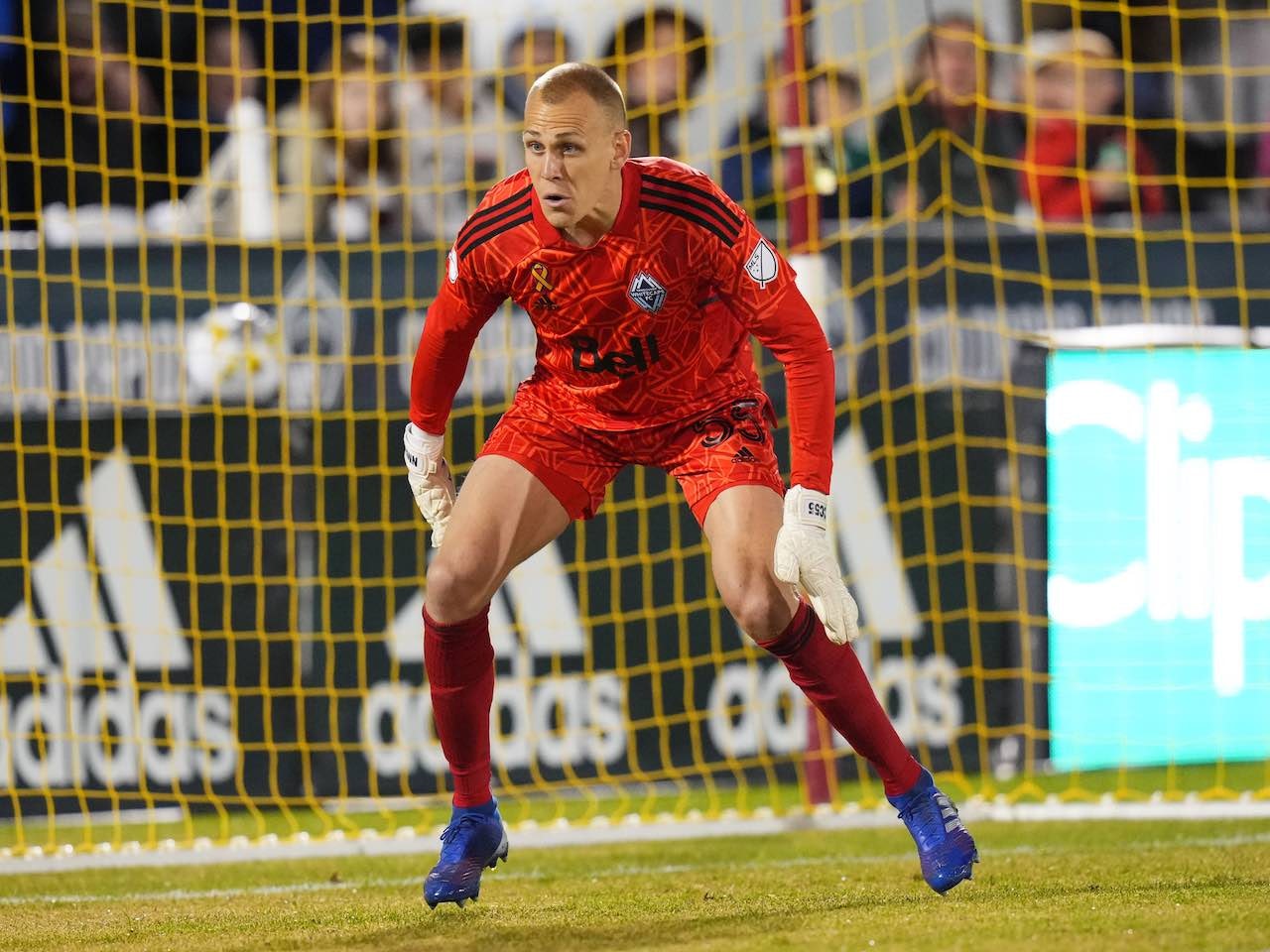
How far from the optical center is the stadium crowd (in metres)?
7.38

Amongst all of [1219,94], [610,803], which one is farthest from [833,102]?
[610,803]

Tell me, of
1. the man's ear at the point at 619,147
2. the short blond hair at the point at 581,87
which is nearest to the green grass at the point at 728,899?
the man's ear at the point at 619,147

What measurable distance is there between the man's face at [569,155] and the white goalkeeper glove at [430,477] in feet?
2.33

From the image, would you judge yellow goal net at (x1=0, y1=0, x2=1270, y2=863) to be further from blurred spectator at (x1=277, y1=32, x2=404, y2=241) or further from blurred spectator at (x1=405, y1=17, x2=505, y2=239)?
blurred spectator at (x1=405, y1=17, x2=505, y2=239)

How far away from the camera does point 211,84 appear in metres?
8.01

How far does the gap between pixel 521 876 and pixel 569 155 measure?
234cm

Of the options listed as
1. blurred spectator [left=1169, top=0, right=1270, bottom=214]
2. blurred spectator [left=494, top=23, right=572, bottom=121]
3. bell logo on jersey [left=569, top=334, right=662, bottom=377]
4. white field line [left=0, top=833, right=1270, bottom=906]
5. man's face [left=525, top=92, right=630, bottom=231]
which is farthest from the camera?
blurred spectator [left=1169, top=0, right=1270, bottom=214]

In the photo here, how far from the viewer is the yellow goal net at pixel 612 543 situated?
646 cm

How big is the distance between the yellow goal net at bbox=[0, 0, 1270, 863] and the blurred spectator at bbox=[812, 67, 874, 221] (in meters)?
0.24

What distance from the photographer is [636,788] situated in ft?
22.3

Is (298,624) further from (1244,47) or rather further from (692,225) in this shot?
(1244,47)

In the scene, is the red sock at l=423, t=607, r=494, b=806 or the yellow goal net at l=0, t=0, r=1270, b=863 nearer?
the red sock at l=423, t=607, r=494, b=806

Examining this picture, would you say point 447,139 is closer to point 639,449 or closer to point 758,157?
point 758,157

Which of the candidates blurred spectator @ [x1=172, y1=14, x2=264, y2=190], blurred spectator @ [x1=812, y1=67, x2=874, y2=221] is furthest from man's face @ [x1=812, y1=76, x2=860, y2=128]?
blurred spectator @ [x1=172, y1=14, x2=264, y2=190]
